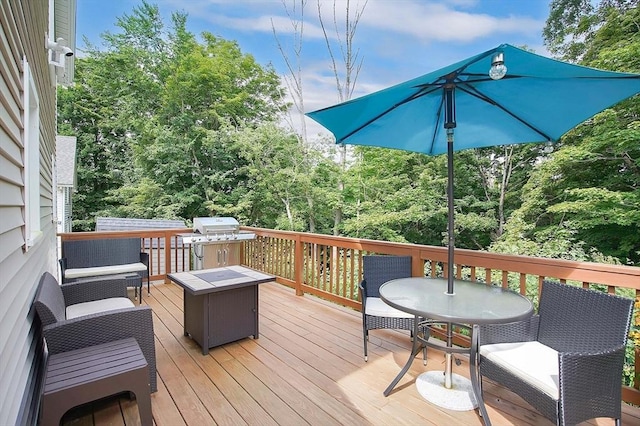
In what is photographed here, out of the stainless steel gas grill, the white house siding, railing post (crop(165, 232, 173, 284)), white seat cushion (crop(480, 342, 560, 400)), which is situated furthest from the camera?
railing post (crop(165, 232, 173, 284))

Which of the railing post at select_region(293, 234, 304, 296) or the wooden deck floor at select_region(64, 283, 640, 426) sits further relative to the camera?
the railing post at select_region(293, 234, 304, 296)

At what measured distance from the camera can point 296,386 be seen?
245 cm

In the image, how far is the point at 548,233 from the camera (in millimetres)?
8391

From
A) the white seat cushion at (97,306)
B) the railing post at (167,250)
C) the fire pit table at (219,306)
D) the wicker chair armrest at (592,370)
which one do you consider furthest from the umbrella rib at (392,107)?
the railing post at (167,250)

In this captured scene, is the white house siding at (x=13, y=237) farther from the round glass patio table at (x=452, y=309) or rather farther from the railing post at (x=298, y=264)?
the railing post at (x=298, y=264)

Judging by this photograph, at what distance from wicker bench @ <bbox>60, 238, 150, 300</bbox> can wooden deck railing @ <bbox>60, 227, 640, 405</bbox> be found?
29 centimetres

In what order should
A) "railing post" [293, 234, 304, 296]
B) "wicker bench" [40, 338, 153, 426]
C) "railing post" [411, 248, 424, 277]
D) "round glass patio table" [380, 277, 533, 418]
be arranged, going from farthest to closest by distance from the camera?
1. "railing post" [293, 234, 304, 296]
2. "railing post" [411, 248, 424, 277]
3. "round glass patio table" [380, 277, 533, 418]
4. "wicker bench" [40, 338, 153, 426]

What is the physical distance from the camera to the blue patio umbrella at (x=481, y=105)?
5.89 ft

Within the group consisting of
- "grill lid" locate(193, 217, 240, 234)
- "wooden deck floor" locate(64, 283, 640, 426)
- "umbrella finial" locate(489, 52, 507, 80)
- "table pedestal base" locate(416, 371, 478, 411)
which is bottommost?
"wooden deck floor" locate(64, 283, 640, 426)

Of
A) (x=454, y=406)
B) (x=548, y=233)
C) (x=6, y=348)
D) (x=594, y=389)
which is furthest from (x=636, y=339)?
(x=548, y=233)

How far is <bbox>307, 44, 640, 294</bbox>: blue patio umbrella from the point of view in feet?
5.89

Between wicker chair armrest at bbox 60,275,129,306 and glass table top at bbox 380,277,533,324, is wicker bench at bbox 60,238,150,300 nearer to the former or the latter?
wicker chair armrest at bbox 60,275,129,306

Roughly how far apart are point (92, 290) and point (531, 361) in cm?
369

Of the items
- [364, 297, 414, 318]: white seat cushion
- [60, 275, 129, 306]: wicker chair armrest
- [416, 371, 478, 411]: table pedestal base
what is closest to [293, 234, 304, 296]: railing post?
[364, 297, 414, 318]: white seat cushion
